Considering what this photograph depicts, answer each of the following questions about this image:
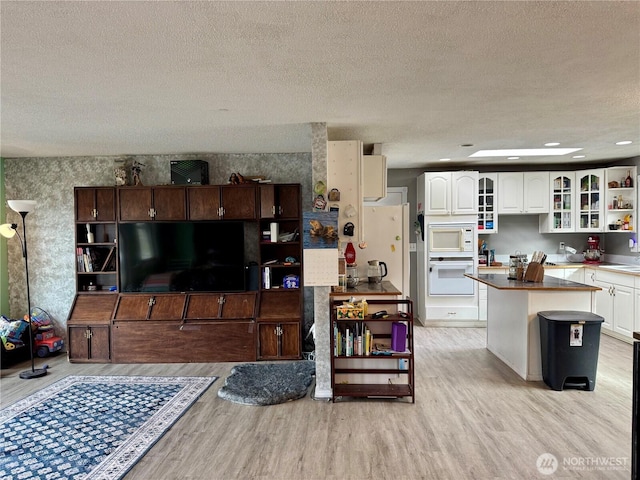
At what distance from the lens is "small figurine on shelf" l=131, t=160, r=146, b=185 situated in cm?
490

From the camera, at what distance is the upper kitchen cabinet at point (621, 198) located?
5.59 metres

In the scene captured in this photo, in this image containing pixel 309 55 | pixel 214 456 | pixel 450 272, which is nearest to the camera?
pixel 309 55

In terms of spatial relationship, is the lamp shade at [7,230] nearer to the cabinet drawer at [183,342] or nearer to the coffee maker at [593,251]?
the cabinet drawer at [183,342]

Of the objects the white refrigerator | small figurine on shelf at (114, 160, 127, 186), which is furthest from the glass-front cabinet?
small figurine on shelf at (114, 160, 127, 186)

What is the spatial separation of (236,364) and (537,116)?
3.88 metres

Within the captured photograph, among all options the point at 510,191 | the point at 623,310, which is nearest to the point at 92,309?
the point at 510,191

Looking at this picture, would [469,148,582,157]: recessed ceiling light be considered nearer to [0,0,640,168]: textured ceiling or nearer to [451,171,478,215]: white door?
[451,171,478,215]: white door

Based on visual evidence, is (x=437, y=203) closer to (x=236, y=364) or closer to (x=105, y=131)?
(x=236, y=364)

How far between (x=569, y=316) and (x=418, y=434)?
72.0 inches

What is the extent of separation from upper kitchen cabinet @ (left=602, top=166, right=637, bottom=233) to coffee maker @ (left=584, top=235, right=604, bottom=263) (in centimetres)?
47

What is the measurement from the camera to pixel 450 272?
19.2 feet

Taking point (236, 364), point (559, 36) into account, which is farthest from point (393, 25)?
point (236, 364)

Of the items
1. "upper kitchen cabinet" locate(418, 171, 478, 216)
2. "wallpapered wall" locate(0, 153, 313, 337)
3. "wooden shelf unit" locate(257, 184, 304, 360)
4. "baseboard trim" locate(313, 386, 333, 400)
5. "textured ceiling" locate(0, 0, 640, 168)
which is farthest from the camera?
"upper kitchen cabinet" locate(418, 171, 478, 216)

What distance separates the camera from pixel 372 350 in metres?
3.44
